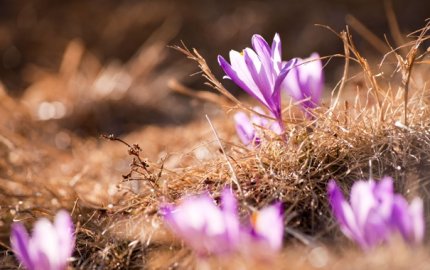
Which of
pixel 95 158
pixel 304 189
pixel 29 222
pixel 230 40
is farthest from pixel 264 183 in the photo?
pixel 230 40

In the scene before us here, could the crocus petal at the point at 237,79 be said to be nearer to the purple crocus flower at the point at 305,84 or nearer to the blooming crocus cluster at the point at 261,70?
the blooming crocus cluster at the point at 261,70

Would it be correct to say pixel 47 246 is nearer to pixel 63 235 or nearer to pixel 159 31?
pixel 63 235

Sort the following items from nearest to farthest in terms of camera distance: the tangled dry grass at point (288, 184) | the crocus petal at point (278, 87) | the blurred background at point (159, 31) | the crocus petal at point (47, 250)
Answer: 1. the crocus petal at point (47, 250)
2. the tangled dry grass at point (288, 184)
3. the crocus petal at point (278, 87)
4. the blurred background at point (159, 31)

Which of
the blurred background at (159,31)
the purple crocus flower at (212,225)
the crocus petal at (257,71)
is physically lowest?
the blurred background at (159,31)

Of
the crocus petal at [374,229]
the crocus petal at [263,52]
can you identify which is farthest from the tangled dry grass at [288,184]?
the crocus petal at [263,52]

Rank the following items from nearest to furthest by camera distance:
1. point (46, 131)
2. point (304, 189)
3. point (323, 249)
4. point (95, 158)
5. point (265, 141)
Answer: point (323, 249) → point (304, 189) → point (265, 141) → point (95, 158) → point (46, 131)

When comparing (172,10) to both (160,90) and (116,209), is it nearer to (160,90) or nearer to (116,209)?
(160,90)
